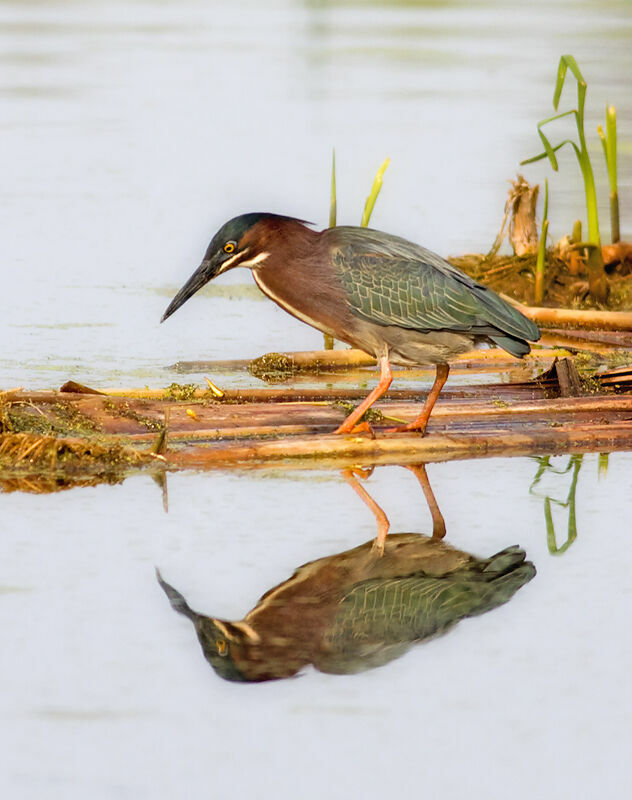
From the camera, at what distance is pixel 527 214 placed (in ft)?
36.5

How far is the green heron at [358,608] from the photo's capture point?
4957 mm

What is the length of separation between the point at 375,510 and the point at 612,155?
4.76 metres

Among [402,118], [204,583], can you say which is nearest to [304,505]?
[204,583]

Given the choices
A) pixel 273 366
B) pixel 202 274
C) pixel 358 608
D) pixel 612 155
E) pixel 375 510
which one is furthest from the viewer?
pixel 612 155

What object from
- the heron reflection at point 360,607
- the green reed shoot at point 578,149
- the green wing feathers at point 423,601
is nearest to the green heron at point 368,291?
the heron reflection at point 360,607

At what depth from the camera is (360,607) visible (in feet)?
17.7

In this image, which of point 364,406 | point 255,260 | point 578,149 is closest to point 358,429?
point 364,406

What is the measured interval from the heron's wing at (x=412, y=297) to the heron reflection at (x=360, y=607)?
1.28 meters

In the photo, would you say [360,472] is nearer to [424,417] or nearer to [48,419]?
[424,417]

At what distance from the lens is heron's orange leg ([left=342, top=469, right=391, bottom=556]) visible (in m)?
6.07

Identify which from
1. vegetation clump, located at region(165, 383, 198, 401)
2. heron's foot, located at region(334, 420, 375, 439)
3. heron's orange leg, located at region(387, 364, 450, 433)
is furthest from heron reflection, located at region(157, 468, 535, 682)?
vegetation clump, located at region(165, 383, 198, 401)

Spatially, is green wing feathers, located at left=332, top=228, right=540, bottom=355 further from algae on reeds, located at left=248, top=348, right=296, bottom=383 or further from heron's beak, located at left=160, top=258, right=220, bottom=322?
algae on reeds, located at left=248, top=348, right=296, bottom=383

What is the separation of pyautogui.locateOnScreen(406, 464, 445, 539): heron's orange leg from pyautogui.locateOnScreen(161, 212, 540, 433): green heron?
0.31 metres

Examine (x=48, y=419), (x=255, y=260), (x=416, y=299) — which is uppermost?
(x=255, y=260)
